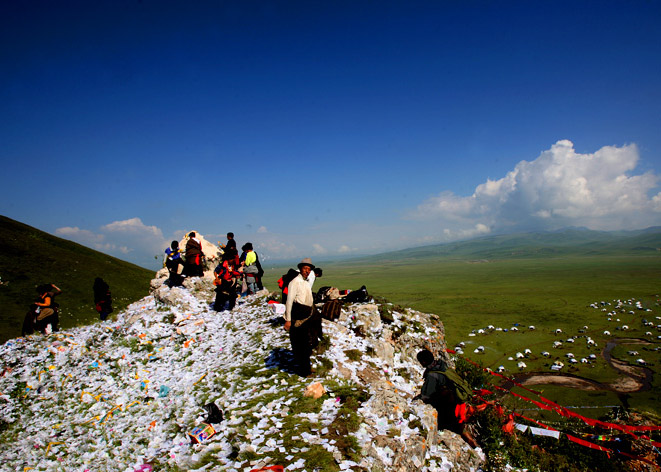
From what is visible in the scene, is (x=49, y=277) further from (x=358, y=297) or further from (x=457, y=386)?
(x=457, y=386)

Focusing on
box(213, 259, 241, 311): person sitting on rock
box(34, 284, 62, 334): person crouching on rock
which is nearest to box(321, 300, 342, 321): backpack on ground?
box(213, 259, 241, 311): person sitting on rock

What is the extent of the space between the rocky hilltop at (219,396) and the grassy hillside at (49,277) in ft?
46.4

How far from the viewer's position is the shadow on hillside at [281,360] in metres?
10.1

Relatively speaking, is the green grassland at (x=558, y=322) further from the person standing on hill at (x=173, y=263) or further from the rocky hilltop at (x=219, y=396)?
the person standing on hill at (x=173, y=263)

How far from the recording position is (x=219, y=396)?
29.1 feet

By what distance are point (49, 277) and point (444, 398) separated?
40.4 metres

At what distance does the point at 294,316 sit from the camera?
9.16 meters

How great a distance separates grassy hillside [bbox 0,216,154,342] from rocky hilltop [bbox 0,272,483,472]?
14.1 m

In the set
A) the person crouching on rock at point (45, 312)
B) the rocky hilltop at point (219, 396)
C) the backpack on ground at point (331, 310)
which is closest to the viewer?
the rocky hilltop at point (219, 396)

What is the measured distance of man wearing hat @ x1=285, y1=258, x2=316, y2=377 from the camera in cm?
905

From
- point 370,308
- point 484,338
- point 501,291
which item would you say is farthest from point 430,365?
point 501,291

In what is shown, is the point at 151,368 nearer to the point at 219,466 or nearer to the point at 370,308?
the point at 219,466

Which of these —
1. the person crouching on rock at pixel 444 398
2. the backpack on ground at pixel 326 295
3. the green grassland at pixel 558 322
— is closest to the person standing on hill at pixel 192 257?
the backpack on ground at pixel 326 295

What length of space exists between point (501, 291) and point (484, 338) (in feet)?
227
